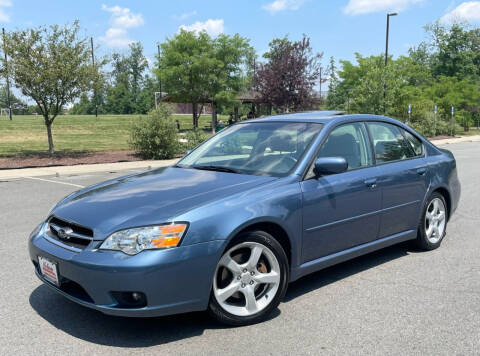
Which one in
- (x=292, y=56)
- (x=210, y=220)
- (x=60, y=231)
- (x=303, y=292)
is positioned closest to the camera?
(x=210, y=220)

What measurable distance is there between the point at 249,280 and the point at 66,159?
15613 mm

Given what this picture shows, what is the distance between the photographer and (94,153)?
19875 millimetres

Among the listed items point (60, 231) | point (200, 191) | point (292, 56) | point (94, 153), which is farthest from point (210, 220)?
point (292, 56)

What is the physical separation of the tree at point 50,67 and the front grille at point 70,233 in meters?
14.6

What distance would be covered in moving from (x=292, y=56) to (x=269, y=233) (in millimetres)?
24722

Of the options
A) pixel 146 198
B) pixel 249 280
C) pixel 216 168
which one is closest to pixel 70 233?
pixel 146 198

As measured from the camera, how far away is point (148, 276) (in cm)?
295

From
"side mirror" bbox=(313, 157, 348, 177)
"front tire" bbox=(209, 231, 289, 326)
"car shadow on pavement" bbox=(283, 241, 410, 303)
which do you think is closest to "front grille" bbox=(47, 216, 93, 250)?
"front tire" bbox=(209, 231, 289, 326)

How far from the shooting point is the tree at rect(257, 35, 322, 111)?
89.0ft

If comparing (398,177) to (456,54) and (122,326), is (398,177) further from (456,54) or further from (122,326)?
(456,54)

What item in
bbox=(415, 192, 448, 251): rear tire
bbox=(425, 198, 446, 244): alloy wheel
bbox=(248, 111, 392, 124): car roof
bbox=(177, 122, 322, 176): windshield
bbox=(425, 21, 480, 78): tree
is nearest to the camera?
bbox=(177, 122, 322, 176): windshield

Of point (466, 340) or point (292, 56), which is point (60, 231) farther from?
point (292, 56)

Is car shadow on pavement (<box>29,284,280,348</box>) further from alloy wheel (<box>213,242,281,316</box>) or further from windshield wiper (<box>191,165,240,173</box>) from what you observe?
windshield wiper (<box>191,165,240,173</box>)

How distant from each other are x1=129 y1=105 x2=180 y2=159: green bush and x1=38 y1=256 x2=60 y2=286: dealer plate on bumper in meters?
14.8
